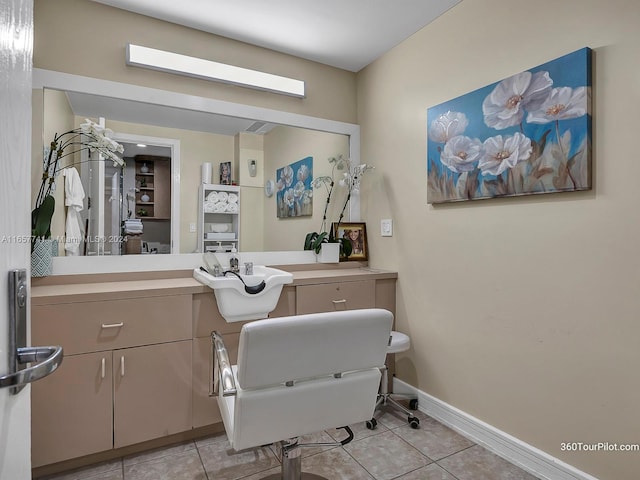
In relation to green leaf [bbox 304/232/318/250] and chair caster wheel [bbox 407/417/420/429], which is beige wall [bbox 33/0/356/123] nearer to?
green leaf [bbox 304/232/318/250]

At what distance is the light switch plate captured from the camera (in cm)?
266

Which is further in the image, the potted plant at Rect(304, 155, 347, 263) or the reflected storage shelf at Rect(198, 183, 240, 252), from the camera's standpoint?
the potted plant at Rect(304, 155, 347, 263)

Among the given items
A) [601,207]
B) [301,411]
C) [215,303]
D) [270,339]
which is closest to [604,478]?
[601,207]

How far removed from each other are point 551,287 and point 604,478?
793mm

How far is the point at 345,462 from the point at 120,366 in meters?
1.22

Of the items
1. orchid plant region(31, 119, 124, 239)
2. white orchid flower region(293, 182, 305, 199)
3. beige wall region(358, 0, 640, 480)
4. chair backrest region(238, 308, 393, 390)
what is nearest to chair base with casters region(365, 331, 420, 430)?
beige wall region(358, 0, 640, 480)

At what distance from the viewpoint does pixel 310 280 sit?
7.52 feet

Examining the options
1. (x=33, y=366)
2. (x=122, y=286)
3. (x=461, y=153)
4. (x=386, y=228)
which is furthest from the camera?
(x=386, y=228)

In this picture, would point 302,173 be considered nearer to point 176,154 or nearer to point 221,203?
point 221,203

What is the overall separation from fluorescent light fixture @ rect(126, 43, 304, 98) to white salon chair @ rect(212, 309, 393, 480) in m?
1.82

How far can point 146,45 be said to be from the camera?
2.24m

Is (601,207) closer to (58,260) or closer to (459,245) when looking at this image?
(459,245)

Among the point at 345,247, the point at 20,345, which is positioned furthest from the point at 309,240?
the point at 20,345

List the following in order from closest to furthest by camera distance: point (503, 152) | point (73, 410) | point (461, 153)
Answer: point (73, 410) → point (503, 152) → point (461, 153)
